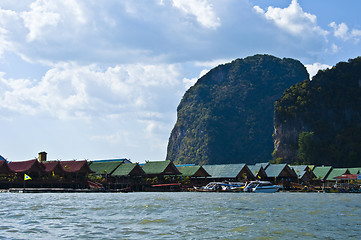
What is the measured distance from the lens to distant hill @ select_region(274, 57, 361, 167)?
148 metres

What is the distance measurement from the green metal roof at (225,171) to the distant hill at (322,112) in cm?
5710

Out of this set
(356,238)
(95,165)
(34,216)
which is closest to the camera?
(356,238)

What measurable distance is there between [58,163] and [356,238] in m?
67.1

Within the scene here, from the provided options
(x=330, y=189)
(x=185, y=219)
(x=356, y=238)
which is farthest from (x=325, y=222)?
(x=330, y=189)

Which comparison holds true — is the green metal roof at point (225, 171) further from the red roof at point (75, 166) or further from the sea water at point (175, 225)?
the sea water at point (175, 225)

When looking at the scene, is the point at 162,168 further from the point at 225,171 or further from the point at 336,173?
the point at 336,173

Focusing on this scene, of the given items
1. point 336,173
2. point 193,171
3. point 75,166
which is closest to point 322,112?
point 336,173

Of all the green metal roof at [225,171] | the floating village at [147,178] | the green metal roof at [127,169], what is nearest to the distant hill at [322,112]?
the floating village at [147,178]

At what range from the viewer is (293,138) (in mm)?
150875

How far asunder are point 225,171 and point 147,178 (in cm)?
1569

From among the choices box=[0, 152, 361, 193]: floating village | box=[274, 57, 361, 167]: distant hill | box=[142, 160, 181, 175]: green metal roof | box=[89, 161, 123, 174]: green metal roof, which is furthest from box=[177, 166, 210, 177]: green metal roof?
box=[274, 57, 361, 167]: distant hill

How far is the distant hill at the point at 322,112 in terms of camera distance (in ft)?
485

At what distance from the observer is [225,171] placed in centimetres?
9150

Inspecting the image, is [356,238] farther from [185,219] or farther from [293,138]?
[293,138]
